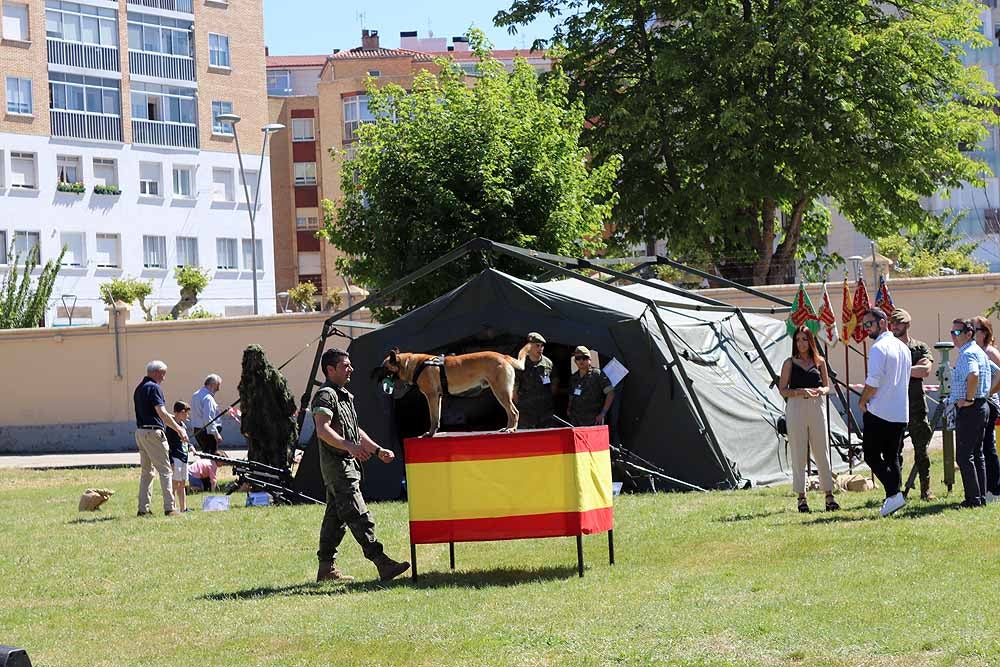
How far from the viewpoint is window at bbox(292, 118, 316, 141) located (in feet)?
244

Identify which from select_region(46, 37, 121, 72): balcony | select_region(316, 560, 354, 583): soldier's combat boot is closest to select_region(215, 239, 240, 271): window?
select_region(46, 37, 121, 72): balcony

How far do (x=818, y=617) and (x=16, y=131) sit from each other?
50.6 m

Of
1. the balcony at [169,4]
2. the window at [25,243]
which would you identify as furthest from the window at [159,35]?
the window at [25,243]

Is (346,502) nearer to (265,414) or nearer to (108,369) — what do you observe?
(265,414)

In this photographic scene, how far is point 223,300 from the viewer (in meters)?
61.2

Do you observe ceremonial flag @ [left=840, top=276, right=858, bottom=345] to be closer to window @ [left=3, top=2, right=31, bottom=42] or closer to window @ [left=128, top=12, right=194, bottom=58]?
window @ [left=3, top=2, right=31, bottom=42]

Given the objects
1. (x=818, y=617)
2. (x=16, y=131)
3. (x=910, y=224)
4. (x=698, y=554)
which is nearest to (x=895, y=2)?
(x=910, y=224)

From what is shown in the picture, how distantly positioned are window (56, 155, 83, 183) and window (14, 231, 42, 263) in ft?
8.35

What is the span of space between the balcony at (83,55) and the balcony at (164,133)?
2339mm

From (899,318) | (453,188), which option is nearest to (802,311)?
(899,318)

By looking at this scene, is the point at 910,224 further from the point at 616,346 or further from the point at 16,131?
the point at 16,131

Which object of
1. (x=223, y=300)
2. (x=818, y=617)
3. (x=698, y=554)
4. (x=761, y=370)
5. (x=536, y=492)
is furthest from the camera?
(x=223, y=300)

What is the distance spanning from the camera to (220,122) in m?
62.0

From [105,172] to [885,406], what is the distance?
4920 centimetres
